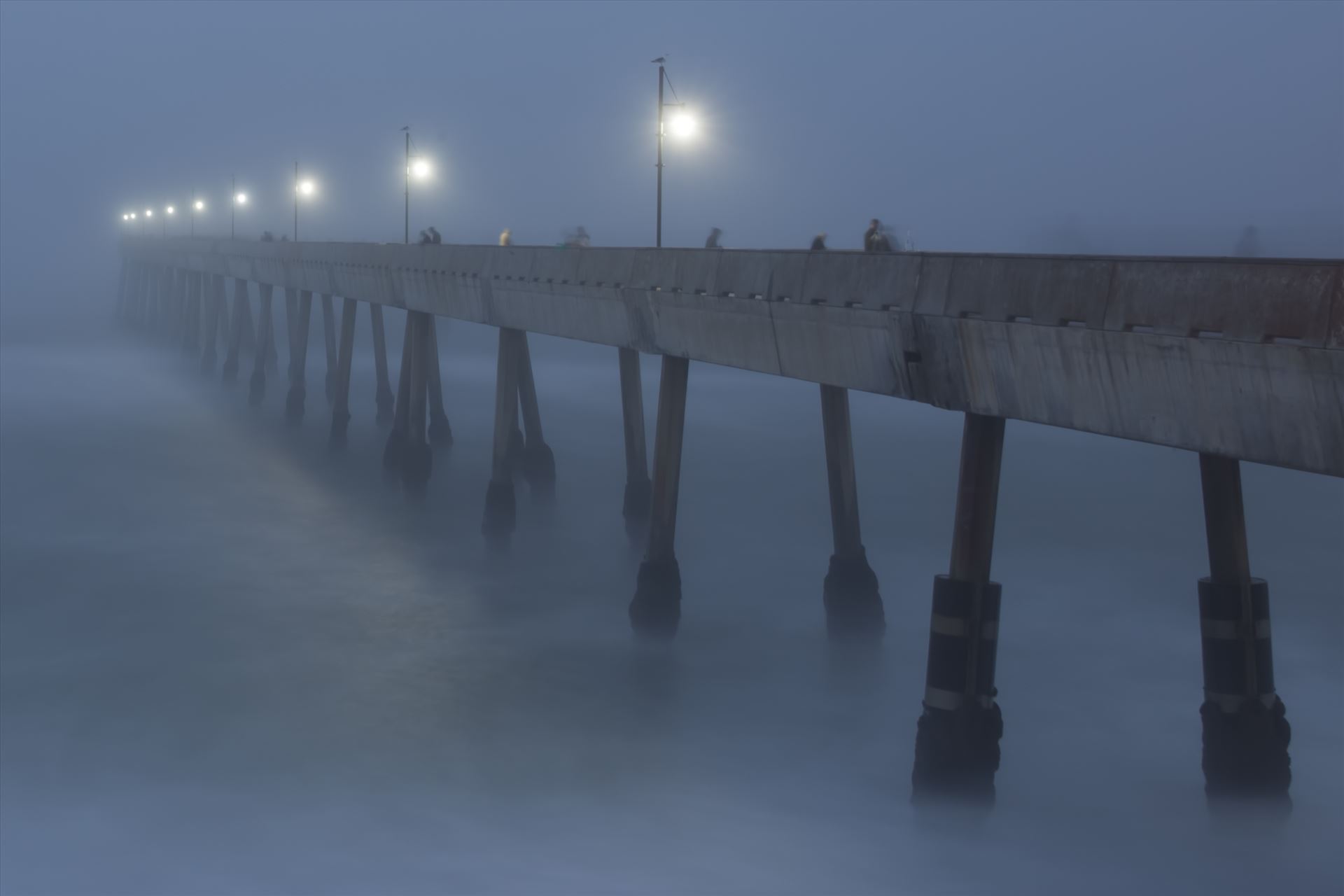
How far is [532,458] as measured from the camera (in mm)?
33781

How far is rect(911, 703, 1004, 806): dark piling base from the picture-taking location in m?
12.6

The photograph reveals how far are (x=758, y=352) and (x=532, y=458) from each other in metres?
18.0

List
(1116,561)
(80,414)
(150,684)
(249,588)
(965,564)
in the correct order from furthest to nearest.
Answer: (80,414), (1116,561), (249,588), (150,684), (965,564)

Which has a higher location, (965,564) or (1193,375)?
Answer: (1193,375)

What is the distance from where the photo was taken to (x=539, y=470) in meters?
33.7

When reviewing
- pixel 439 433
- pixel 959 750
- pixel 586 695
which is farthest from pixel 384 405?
pixel 959 750

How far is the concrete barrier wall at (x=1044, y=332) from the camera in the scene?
892 centimetres

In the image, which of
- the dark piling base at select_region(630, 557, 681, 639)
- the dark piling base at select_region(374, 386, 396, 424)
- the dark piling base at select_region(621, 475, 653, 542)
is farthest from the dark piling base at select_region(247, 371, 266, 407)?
the dark piling base at select_region(630, 557, 681, 639)

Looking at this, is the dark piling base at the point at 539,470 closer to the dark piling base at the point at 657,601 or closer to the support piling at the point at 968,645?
the dark piling base at the point at 657,601

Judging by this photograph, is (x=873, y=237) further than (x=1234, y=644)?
Yes

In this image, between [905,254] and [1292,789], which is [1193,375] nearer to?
[905,254]

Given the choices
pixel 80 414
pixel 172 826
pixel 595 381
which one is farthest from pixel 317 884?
pixel 595 381

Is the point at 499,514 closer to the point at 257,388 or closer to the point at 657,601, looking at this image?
the point at 657,601

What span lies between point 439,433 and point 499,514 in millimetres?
13823
